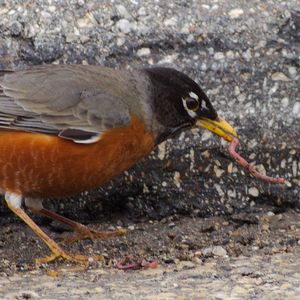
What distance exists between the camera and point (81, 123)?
5.36 meters

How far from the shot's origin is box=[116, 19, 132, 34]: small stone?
19.6 ft

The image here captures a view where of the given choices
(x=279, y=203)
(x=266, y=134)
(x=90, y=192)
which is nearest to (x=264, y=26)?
(x=266, y=134)

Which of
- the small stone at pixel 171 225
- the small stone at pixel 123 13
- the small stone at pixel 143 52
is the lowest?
the small stone at pixel 171 225

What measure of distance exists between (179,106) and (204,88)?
1.12 feet

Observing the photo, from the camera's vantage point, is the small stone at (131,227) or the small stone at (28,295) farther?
the small stone at (131,227)

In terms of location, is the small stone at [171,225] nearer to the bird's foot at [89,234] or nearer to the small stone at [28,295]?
the bird's foot at [89,234]

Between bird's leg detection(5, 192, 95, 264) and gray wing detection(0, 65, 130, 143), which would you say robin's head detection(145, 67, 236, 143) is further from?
bird's leg detection(5, 192, 95, 264)

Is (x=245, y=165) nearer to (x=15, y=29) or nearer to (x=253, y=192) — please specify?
(x=253, y=192)

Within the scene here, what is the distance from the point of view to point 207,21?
605cm

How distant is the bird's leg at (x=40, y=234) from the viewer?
5.33 meters

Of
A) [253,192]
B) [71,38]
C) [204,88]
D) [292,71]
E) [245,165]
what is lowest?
[253,192]

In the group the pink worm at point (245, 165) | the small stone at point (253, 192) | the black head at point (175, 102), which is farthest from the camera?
the small stone at point (253, 192)

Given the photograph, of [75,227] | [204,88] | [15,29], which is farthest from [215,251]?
[15,29]

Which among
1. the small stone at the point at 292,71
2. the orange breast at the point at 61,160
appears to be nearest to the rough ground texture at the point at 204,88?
the small stone at the point at 292,71
